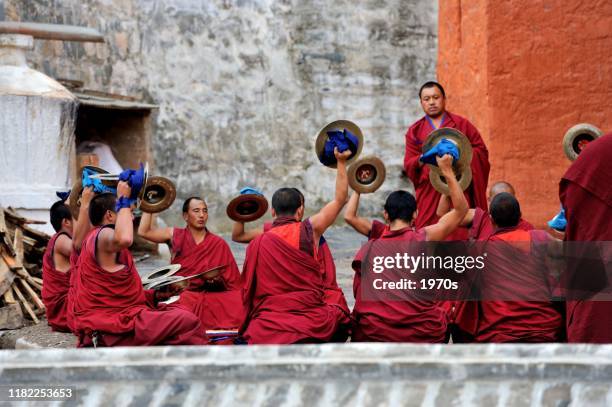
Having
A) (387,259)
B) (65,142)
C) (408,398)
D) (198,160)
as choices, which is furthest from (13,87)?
(408,398)

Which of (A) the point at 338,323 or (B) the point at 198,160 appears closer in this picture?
(A) the point at 338,323

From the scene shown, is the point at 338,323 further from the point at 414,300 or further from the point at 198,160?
the point at 198,160

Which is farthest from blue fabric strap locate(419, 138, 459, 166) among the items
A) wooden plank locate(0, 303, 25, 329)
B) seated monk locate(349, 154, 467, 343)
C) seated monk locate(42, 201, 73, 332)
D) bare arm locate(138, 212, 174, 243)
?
wooden plank locate(0, 303, 25, 329)

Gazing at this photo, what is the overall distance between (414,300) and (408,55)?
9191 mm

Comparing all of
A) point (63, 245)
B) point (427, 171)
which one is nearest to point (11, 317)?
point (63, 245)

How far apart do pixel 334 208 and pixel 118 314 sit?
125 cm

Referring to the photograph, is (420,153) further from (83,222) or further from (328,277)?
(83,222)

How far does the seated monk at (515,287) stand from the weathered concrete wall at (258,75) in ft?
26.0

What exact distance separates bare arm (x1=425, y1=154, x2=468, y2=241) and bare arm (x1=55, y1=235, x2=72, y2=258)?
2.41 metres

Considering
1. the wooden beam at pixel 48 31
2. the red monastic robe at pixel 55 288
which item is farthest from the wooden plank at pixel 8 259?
the wooden beam at pixel 48 31

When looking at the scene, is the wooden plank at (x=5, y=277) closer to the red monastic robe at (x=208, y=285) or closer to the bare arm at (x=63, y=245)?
the bare arm at (x=63, y=245)

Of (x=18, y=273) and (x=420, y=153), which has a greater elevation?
(x=420, y=153)

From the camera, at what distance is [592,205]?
3.74 meters

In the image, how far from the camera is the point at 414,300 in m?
5.25
